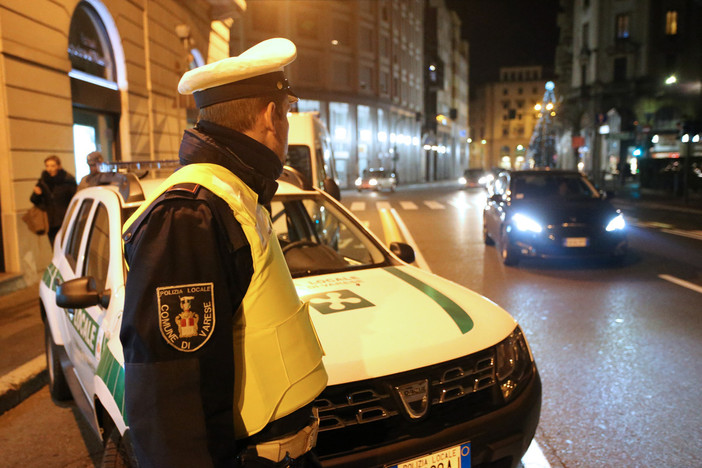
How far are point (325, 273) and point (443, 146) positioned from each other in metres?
85.1

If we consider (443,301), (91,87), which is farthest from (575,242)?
(91,87)

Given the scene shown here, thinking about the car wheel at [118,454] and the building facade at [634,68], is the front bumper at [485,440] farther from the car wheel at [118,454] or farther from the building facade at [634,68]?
the building facade at [634,68]

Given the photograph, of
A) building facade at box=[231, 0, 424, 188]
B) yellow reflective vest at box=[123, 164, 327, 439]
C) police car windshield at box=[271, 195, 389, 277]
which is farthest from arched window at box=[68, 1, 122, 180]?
building facade at box=[231, 0, 424, 188]

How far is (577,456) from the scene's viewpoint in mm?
3293

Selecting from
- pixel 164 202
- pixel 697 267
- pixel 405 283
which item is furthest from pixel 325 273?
pixel 697 267

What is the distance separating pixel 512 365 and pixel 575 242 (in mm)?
6747

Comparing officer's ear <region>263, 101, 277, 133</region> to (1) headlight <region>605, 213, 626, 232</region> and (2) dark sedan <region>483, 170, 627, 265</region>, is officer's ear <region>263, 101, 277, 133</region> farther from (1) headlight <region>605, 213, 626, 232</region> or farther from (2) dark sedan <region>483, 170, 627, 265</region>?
(1) headlight <region>605, 213, 626, 232</region>

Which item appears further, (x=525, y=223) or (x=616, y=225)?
(x=525, y=223)

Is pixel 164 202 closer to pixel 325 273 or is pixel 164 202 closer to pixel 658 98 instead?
pixel 325 273

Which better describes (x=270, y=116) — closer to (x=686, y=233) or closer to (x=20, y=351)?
(x=20, y=351)

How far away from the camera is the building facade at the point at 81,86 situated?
28.0 ft

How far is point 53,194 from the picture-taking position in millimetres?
8305

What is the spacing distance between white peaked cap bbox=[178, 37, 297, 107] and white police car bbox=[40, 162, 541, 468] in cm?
126

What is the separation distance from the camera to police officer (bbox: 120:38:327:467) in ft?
4.15
